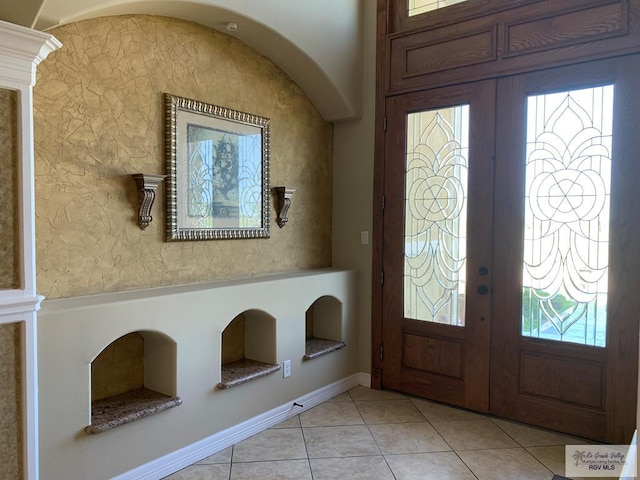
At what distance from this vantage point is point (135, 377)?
2771 millimetres

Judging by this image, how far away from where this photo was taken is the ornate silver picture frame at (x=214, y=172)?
9.41 ft

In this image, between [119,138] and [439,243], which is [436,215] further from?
[119,138]

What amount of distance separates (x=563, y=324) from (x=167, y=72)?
2896 millimetres

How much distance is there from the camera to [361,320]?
4008 millimetres

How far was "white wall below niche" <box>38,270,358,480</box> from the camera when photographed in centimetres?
214

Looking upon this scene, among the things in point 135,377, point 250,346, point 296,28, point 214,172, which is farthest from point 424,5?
point 135,377

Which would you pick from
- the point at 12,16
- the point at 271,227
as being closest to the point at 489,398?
the point at 271,227

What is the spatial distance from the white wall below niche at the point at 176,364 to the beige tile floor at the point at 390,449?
0.21 metres

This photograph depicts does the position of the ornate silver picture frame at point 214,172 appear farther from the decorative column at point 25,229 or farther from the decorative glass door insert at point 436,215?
the decorative glass door insert at point 436,215

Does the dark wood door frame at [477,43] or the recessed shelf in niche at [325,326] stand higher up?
the dark wood door frame at [477,43]

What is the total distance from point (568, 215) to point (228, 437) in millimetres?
2520

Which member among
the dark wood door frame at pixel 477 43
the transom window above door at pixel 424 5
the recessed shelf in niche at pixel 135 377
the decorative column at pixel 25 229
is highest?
the transom window above door at pixel 424 5

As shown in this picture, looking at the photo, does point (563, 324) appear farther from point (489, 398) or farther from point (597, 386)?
point (489, 398)

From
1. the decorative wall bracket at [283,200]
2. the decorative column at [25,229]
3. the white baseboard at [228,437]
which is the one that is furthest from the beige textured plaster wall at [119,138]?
the white baseboard at [228,437]
